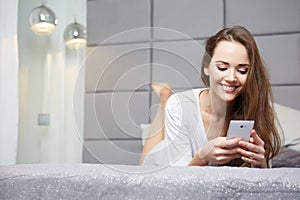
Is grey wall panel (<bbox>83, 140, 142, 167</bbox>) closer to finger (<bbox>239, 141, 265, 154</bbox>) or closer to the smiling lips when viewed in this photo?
finger (<bbox>239, 141, 265, 154</bbox>)

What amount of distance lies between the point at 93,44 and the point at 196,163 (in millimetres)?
1032

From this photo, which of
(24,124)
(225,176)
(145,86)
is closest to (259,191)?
(225,176)

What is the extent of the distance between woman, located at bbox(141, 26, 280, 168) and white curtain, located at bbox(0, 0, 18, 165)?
34.5 inches

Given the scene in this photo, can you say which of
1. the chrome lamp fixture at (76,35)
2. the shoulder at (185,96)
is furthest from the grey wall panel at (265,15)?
the shoulder at (185,96)

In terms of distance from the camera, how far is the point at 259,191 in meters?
0.54

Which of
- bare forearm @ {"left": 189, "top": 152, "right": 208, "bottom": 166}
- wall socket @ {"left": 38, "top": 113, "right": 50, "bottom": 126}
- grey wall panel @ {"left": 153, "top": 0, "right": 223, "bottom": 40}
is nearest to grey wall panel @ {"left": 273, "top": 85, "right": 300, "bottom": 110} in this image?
grey wall panel @ {"left": 153, "top": 0, "right": 223, "bottom": 40}

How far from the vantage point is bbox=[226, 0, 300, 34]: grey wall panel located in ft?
5.54

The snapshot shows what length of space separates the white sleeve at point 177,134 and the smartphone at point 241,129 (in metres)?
0.11

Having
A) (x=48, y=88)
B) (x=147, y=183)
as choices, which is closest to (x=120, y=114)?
(x=147, y=183)

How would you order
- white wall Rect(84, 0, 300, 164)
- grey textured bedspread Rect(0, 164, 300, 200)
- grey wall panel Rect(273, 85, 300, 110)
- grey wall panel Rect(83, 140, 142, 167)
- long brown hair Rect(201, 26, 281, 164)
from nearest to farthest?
1. grey textured bedspread Rect(0, 164, 300, 200)
2. grey wall panel Rect(83, 140, 142, 167)
3. white wall Rect(84, 0, 300, 164)
4. long brown hair Rect(201, 26, 281, 164)
5. grey wall panel Rect(273, 85, 300, 110)

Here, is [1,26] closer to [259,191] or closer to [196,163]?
[196,163]

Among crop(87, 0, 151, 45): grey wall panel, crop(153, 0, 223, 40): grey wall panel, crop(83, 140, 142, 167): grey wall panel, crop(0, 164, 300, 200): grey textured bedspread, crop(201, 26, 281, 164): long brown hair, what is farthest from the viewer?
crop(87, 0, 151, 45): grey wall panel

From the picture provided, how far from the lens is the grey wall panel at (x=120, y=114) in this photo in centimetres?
106

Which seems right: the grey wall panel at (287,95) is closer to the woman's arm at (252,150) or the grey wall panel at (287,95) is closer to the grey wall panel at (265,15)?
the grey wall panel at (265,15)
